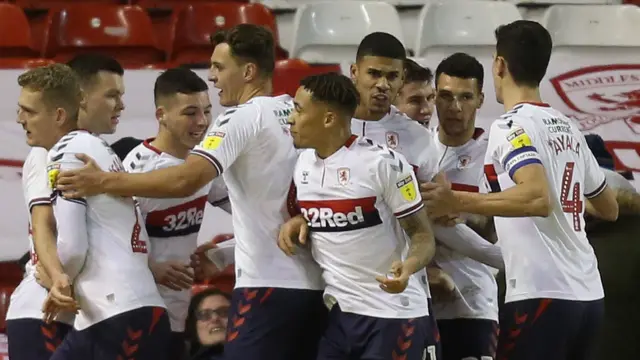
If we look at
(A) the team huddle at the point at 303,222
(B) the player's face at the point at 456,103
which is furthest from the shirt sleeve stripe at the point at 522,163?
(B) the player's face at the point at 456,103

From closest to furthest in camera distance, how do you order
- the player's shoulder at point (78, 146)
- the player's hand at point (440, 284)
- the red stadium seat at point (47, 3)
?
the player's shoulder at point (78, 146), the player's hand at point (440, 284), the red stadium seat at point (47, 3)

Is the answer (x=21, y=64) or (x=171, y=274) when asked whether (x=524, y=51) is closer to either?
(x=171, y=274)

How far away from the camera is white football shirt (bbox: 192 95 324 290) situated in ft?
12.5

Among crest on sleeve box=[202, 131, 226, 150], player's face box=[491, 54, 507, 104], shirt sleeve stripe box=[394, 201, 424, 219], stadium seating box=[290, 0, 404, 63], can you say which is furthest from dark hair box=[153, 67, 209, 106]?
stadium seating box=[290, 0, 404, 63]

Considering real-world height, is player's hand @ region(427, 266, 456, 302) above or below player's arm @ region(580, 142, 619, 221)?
below

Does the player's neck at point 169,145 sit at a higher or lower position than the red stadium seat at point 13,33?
lower

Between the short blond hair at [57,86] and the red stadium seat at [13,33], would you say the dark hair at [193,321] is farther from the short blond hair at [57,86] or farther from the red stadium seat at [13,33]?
the red stadium seat at [13,33]

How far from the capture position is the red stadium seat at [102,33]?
23.4 feet

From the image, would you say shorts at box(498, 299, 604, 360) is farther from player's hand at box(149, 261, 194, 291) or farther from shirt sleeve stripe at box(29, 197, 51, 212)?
shirt sleeve stripe at box(29, 197, 51, 212)

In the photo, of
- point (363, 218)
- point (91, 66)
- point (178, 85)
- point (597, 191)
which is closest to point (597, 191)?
point (597, 191)

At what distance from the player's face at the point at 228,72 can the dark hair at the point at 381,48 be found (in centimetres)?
57

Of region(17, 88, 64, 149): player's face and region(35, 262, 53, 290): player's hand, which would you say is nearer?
region(35, 262, 53, 290): player's hand

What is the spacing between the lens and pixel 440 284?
14.2 feet

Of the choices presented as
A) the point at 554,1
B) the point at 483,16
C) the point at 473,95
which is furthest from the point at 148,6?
the point at 473,95
